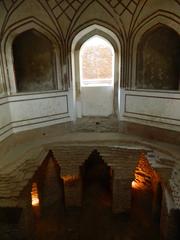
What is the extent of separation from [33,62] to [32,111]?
62.9 inches

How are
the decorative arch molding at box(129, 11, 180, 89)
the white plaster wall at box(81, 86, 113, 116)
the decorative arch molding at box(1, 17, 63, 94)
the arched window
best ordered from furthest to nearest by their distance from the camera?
the white plaster wall at box(81, 86, 113, 116) → the arched window → the decorative arch molding at box(1, 17, 63, 94) → the decorative arch molding at box(129, 11, 180, 89)

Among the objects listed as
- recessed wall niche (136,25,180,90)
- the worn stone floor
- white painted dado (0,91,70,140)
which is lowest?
the worn stone floor

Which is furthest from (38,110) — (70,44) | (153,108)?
(153,108)

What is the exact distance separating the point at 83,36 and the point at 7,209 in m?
5.30

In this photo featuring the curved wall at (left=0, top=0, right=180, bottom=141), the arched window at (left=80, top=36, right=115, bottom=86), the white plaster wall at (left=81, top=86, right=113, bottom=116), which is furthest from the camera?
the white plaster wall at (left=81, top=86, right=113, bottom=116)

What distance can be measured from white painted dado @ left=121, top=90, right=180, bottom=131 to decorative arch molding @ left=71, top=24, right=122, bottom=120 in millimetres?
547

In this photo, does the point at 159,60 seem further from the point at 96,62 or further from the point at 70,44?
the point at 70,44

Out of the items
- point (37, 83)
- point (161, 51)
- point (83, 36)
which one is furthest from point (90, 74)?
point (161, 51)

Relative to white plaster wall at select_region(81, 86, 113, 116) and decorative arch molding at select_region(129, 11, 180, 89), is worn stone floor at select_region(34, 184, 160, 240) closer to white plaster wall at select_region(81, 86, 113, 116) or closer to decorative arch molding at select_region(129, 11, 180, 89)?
white plaster wall at select_region(81, 86, 113, 116)

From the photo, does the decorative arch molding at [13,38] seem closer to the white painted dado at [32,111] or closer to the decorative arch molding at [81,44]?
the white painted dado at [32,111]

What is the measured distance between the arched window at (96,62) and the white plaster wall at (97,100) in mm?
233

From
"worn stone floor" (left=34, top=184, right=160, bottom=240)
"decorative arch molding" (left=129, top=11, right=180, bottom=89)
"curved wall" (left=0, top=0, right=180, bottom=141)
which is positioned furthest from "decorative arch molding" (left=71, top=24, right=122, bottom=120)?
"worn stone floor" (left=34, top=184, right=160, bottom=240)

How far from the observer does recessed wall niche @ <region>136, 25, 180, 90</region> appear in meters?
5.64

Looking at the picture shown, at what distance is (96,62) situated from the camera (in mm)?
6926
